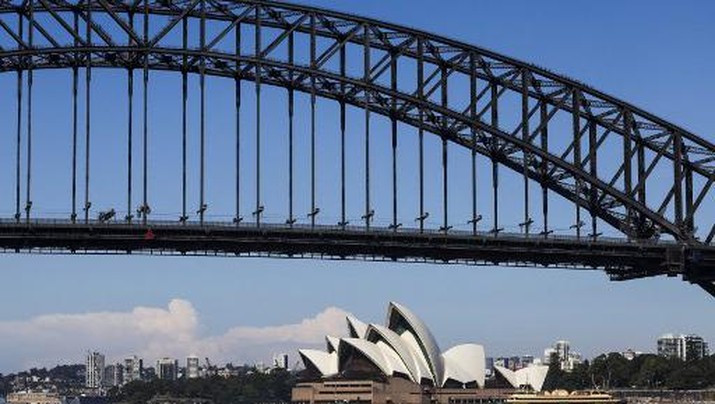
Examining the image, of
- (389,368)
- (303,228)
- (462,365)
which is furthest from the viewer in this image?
(462,365)

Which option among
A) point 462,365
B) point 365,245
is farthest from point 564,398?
point 462,365

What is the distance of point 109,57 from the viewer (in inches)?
3538

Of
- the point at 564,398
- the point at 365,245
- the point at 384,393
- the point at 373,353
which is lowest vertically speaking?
the point at 384,393

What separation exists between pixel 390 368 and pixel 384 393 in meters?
3.14

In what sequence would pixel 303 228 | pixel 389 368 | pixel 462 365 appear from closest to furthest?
1. pixel 303 228
2. pixel 389 368
3. pixel 462 365

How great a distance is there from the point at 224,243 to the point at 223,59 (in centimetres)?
1110

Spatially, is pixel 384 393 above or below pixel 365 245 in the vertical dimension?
below

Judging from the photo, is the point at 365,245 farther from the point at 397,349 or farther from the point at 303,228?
the point at 397,349

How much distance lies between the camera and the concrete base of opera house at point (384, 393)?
178375 millimetres

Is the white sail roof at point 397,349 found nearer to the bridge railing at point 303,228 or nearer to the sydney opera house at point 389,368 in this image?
the sydney opera house at point 389,368

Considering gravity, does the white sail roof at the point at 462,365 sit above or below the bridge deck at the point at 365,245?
below

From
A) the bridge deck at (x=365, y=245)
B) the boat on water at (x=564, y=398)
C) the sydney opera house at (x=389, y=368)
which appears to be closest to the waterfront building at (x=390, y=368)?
the sydney opera house at (x=389, y=368)

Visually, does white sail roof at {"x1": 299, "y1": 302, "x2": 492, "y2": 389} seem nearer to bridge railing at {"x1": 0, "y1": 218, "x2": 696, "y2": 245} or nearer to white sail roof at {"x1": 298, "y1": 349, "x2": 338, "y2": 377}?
white sail roof at {"x1": 298, "y1": 349, "x2": 338, "y2": 377}

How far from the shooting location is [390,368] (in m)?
178
